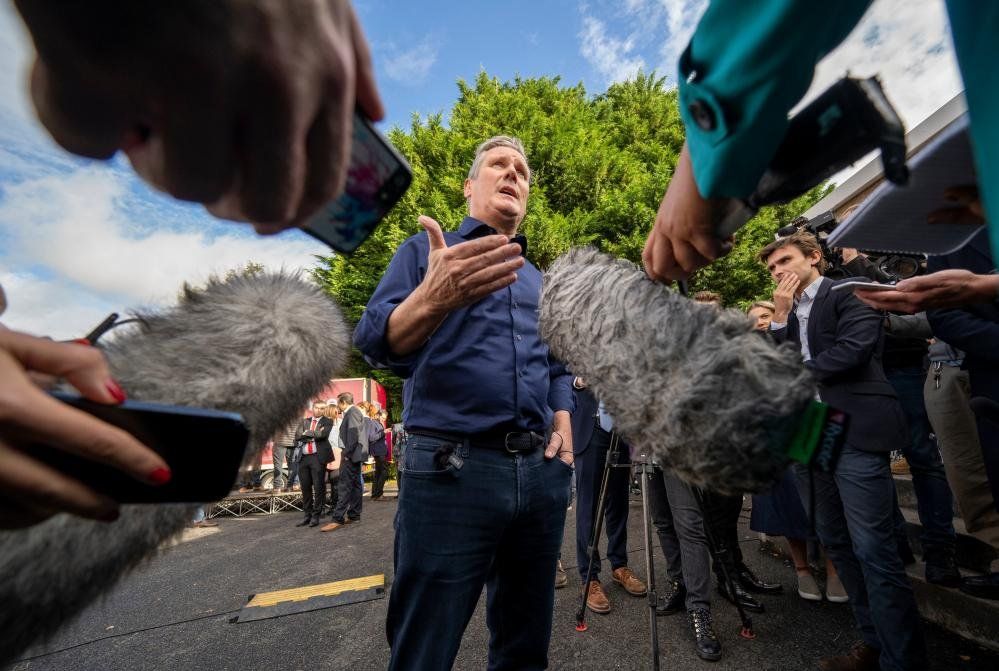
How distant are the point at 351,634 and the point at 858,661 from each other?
140 inches

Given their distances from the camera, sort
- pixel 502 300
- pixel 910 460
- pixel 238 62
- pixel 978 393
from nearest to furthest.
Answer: pixel 238 62 → pixel 502 300 → pixel 978 393 → pixel 910 460

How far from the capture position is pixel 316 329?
913 millimetres

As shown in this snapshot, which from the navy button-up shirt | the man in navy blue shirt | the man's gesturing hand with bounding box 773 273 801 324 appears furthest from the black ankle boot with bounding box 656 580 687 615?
the navy button-up shirt

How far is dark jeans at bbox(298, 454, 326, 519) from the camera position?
855 cm

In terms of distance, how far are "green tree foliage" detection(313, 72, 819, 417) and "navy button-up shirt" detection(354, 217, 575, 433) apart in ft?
27.6

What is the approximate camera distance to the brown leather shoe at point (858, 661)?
8.43 feet

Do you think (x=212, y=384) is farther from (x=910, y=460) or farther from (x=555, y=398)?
(x=910, y=460)

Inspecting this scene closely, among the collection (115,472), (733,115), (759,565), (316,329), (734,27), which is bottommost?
(759,565)

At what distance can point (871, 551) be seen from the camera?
2.39 m

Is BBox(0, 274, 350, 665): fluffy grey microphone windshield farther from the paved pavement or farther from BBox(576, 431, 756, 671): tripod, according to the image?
the paved pavement

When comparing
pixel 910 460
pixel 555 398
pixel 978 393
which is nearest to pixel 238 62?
pixel 555 398

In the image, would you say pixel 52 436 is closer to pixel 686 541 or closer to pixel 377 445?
pixel 686 541

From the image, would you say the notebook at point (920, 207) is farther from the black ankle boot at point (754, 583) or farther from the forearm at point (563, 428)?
the black ankle boot at point (754, 583)

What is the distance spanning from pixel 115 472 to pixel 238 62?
55cm
